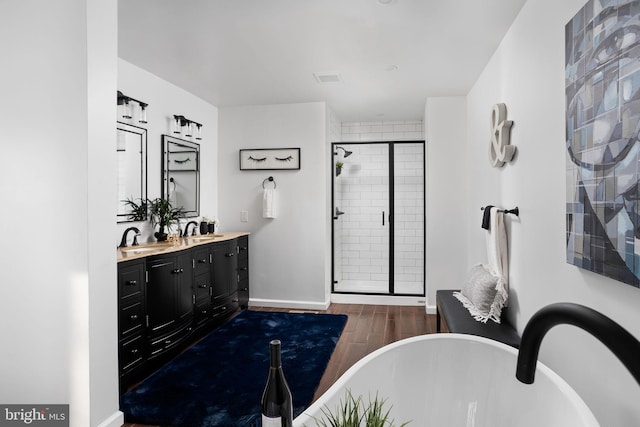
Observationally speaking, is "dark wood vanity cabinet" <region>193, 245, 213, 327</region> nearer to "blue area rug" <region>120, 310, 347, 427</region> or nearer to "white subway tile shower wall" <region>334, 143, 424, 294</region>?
"blue area rug" <region>120, 310, 347, 427</region>

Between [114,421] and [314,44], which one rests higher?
[314,44]

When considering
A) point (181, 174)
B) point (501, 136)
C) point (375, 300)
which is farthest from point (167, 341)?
point (501, 136)

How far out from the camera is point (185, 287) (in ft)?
11.5

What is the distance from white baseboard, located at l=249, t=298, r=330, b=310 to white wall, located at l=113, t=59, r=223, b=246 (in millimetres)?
1232

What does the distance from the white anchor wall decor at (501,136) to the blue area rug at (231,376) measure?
2047mm

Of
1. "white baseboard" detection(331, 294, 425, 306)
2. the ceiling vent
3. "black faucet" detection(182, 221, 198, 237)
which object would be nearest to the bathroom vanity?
"black faucet" detection(182, 221, 198, 237)

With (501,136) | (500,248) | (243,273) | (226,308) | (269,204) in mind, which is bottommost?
(226,308)

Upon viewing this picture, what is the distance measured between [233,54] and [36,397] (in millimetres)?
2678

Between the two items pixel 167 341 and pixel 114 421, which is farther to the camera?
pixel 167 341

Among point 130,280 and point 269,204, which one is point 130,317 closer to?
point 130,280

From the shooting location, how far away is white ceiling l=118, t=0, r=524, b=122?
8.23ft

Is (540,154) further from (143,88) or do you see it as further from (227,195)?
(227,195)

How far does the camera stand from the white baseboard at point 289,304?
491 centimetres

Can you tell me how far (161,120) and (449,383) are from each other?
3.52 m
